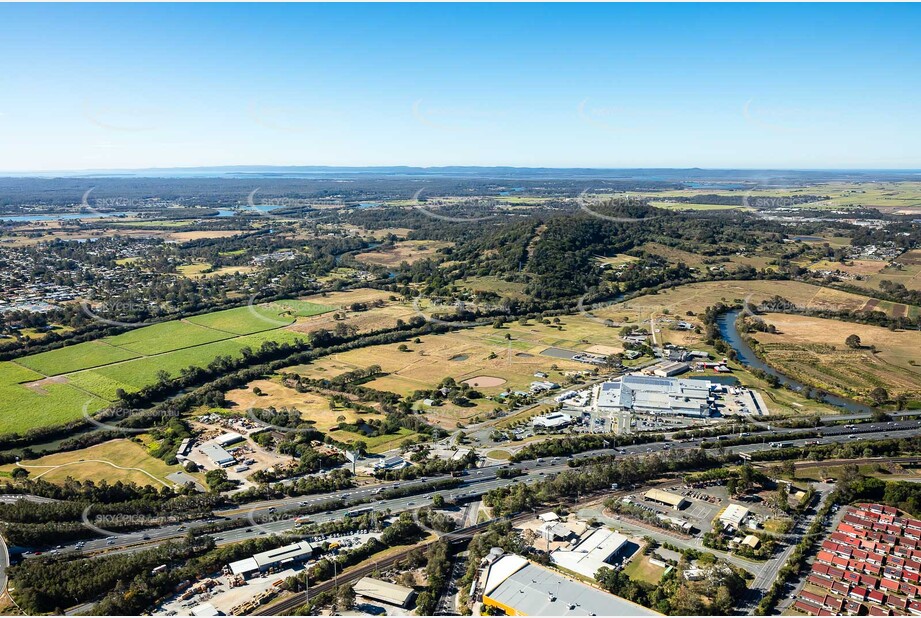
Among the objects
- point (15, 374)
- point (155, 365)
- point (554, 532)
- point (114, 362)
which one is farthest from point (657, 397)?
point (15, 374)

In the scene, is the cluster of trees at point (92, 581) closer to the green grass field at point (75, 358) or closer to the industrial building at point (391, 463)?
the industrial building at point (391, 463)

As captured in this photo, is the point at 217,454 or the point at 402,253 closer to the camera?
the point at 217,454

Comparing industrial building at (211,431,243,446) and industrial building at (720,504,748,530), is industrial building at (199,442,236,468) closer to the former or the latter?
industrial building at (211,431,243,446)

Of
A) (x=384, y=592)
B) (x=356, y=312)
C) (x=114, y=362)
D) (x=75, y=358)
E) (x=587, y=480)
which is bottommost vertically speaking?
(x=384, y=592)

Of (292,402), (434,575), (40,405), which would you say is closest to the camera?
(434,575)

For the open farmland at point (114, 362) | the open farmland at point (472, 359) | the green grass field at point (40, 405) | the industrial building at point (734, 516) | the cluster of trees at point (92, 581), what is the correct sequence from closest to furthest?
the cluster of trees at point (92, 581) → the industrial building at point (734, 516) → the green grass field at point (40, 405) → the open farmland at point (114, 362) → the open farmland at point (472, 359)

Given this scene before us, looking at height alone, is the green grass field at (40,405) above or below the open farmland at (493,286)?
below

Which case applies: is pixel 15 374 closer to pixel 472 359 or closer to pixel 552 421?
pixel 472 359

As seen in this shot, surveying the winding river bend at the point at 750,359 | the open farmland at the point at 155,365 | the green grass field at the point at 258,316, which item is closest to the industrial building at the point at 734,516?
the winding river bend at the point at 750,359
